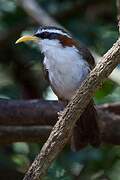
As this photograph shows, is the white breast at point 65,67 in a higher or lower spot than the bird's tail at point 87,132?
higher

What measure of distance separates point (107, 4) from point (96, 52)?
0.97 m

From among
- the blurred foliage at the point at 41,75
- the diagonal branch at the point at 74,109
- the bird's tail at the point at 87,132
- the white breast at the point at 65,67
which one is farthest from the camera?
the blurred foliage at the point at 41,75

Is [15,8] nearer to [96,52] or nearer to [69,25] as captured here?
[69,25]

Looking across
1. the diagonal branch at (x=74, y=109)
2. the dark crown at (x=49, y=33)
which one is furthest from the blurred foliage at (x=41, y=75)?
the diagonal branch at (x=74, y=109)

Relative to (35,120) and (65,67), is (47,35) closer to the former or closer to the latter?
(65,67)

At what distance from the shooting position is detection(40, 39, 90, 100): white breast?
455cm

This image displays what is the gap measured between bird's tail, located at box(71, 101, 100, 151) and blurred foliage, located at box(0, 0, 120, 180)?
37 cm

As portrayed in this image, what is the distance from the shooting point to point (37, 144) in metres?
5.70

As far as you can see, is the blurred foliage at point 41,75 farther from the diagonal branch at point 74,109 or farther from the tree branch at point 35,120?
the diagonal branch at point 74,109

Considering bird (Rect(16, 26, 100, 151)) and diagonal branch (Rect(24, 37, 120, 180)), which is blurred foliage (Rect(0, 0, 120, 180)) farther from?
diagonal branch (Rect(24, 37, 120, 180))

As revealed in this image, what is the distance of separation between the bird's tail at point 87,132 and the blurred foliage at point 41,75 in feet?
1.20

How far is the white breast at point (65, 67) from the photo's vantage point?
4.55m

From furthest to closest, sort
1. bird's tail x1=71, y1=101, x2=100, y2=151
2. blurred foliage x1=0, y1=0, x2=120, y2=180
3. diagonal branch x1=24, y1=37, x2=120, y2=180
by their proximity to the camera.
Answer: blurred foliage x1=0, y1=0, x2=120, y2=180 → bird's tail x1=71, y1=101, x2=100, y2=151 → diagonal branch x1=24, y1=37, x2=120, y2=180

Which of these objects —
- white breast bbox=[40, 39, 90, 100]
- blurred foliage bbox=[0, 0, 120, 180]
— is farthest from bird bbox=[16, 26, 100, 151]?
blurred foliage bbox=[0, 0, 120, 180]
